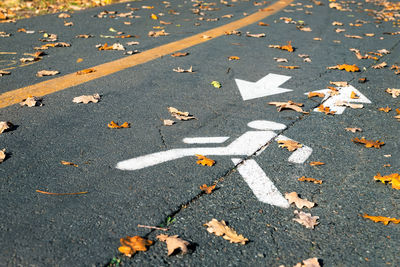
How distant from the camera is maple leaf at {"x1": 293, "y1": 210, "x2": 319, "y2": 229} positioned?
230 cm

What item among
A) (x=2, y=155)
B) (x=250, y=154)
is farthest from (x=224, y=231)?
(x=2, y=155)

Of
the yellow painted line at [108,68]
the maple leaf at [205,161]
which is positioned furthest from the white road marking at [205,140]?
the yellow painted line at [108,68]

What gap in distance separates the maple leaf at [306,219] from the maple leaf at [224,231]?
0.38 metres

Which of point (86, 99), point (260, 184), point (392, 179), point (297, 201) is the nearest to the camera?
point (297, 201)

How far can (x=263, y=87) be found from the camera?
4398mm

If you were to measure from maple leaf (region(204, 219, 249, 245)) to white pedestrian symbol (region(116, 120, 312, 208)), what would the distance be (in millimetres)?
367

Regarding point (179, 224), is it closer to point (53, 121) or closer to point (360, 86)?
point (53, 121)

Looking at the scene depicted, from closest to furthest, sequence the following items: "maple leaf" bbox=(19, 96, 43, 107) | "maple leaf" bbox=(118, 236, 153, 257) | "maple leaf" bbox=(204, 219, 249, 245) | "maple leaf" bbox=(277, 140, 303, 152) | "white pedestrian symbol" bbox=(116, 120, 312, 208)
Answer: "maple leaf" bbox=(118, 236, 153, 257)
"maple leaf" bbox=(204, 219, 249, 245)
"white pedestrian symbol" bbox=(116, 120, 312, 208)
"maple leaf" bbox=(277, 140, 303, 152)
"maple leaf" bbox=(19, 96, 43, 107)

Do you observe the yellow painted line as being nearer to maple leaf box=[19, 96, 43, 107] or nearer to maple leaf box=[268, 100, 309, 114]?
maple leaf box=[19, 96, 43, 107]

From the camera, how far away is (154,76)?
4531 mm

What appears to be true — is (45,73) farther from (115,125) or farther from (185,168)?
(185,168)

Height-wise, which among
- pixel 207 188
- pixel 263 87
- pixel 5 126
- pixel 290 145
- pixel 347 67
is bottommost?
pixel 347 67

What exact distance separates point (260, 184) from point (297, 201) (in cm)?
27

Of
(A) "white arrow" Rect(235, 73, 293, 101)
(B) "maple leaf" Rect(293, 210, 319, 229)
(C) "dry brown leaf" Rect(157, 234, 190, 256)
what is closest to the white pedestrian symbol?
(B) "maple leaf" Rect(293, 210, 319, 229)
